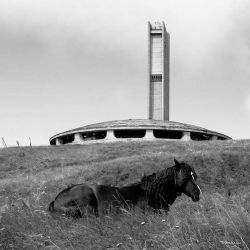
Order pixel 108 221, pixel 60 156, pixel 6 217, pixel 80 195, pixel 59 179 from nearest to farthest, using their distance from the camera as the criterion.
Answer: pixel 108 221 → pixel 6 217 → pixel 80 195 → pixel 59 179 → pixel 60 156

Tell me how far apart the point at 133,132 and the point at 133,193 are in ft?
217

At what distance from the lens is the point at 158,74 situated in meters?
114

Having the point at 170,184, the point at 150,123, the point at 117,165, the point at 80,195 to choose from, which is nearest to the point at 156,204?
the point at 170,184

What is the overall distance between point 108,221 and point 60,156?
128ft

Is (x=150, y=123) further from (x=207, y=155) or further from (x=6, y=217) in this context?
(x=6, y=217)

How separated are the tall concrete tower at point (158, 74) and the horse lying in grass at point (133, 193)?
3966 inches

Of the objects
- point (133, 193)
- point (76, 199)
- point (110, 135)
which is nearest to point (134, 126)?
point (110, 135)

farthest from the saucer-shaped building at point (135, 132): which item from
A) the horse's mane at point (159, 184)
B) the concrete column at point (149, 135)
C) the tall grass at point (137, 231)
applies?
the tall grass at point (137, 231)

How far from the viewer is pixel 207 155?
3597cm

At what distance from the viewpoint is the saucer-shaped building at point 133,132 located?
7344 centimetres

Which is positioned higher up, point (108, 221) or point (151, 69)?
point (151, 69)

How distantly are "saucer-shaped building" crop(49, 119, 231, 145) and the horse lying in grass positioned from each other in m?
60.4

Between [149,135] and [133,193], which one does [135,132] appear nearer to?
[149,135]

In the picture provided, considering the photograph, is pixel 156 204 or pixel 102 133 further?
pixel 102 133
